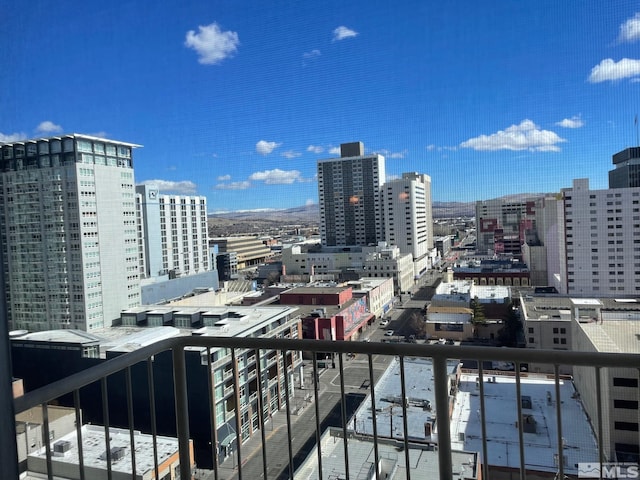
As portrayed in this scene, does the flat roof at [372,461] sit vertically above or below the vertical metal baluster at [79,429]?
below

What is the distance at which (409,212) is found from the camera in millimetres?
3133

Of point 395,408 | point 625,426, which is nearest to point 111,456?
point 395,408

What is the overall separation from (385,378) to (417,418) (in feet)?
0.95

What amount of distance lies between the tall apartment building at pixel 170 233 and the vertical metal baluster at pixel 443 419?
2135 millimetres

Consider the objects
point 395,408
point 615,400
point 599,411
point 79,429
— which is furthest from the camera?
point 395,408

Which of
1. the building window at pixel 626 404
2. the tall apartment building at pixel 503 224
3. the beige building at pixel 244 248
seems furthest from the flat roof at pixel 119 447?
the beige building at pixel 244 248

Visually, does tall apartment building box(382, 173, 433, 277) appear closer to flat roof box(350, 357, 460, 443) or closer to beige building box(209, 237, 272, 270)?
beige building box(209, 237, 272, 270)

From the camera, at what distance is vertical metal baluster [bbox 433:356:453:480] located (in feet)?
3.12

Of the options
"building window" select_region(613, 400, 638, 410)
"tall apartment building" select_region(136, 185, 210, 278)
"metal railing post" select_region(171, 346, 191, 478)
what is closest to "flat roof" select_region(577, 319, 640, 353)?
"building window" select_region(613, 400, 638, 410)

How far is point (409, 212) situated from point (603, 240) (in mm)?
1345

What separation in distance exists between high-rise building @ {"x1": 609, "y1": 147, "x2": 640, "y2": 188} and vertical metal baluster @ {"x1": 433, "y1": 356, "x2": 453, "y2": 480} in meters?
2.00

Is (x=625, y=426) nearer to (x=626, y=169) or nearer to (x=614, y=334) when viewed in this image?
(x=614, y=334)

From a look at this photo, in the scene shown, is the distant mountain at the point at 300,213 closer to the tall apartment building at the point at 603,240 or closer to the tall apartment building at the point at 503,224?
the tall apartment building at the point at 503,224

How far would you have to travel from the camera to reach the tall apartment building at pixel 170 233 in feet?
9.41
